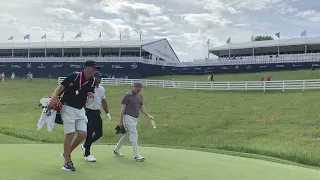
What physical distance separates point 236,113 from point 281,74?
31.9m

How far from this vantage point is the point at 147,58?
69.6m

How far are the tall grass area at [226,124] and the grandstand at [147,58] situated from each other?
30.8 meters

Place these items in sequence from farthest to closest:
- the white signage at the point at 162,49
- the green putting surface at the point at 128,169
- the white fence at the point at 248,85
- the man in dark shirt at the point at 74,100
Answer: the white signage at the point at 162,49 < the white fence at the point at 248,85 < the man in dark shirt at the point at 74,100 < the green putting surface at the point at 128,169

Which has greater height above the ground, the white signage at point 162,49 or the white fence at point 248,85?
the white signage at point 162,49

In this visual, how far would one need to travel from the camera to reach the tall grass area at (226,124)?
14.8 m

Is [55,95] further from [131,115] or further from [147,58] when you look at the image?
[147,58]

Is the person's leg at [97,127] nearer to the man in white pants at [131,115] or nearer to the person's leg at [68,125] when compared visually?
the man in white pants at [131,115]

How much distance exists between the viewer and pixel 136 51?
74.0m

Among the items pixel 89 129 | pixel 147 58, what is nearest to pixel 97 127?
pixel 89 129

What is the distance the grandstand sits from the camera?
5950 cm

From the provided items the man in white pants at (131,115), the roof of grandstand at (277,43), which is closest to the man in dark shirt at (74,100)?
the man in white pants at (131,115)

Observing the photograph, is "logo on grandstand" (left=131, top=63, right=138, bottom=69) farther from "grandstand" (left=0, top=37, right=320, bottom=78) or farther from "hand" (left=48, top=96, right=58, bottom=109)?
"hand" (left=48, top=96, right=58, bottom=109)

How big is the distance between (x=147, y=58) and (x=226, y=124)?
50846mm

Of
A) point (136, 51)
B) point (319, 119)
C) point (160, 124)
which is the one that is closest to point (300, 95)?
point (319, 119)
